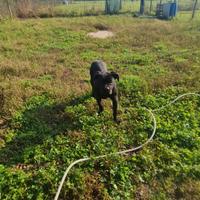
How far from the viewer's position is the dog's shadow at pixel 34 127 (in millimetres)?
4747

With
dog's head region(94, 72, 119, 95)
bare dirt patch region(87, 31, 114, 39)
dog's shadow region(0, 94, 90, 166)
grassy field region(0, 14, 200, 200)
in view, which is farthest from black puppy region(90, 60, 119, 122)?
bare dirt patch region(87, 31, 114, 39)

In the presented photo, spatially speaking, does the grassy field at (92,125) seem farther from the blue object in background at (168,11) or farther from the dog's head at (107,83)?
the blue object in background at (168,11)

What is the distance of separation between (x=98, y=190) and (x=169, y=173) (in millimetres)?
1167

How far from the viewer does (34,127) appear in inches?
215

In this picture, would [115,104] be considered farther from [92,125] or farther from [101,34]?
[101,34]

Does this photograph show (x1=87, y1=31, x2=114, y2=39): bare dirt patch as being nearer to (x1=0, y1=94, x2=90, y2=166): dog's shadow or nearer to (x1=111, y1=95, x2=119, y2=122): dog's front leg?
(x1=0, y1=94, x2=90, y2=166): dog's shadow

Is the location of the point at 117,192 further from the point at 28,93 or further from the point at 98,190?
the point at 28,93

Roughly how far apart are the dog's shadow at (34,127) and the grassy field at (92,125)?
0.02 metres

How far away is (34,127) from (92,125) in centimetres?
113

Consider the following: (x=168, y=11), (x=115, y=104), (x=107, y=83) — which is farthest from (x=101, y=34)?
(x=107, y=83)

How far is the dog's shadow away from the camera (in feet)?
15.6

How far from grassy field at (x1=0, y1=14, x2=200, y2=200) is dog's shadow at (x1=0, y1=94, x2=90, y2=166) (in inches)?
0.7

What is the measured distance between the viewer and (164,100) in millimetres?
6457

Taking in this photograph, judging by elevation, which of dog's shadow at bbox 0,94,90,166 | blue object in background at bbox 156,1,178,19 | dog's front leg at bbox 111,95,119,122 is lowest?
blue object in background at bbox 156,1,178,19
